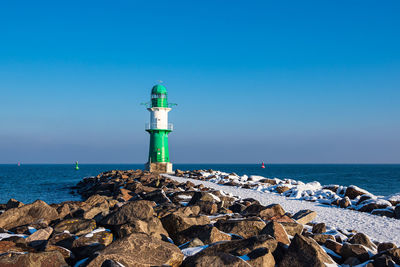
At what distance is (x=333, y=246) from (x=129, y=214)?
3.57 metres

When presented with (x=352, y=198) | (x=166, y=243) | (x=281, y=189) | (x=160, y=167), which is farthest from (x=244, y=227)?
(x=160, y=167)

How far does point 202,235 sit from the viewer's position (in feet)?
17.9

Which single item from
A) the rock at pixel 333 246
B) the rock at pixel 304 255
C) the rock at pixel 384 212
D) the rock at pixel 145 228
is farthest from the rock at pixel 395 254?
the rock at pixel 384 212

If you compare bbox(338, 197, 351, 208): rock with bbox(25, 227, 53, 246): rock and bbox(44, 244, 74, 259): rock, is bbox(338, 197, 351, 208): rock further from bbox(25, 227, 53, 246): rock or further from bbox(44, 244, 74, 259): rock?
bbox(44, 244, 74, 259): rock

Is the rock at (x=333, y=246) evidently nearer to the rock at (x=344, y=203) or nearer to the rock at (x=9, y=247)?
the rock at (x=9, y=247)

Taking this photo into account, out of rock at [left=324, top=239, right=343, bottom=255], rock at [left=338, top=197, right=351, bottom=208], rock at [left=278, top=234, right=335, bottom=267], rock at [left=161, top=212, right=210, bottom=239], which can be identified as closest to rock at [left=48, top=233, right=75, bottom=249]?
rock at [left=161, top=212, right=210, bottom=239]

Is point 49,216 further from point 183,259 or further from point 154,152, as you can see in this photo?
point 154,152

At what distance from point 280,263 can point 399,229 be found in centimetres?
638

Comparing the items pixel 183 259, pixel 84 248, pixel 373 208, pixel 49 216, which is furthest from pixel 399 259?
pixel 373 208

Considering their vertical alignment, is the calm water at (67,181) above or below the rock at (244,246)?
below

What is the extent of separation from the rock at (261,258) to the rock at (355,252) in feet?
5.04

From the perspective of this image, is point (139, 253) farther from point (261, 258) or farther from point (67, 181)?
point (67, 181)

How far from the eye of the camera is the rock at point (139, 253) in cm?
418

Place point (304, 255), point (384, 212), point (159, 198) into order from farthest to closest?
1. point (384, 212)
2. point (159, 198)
3. point (304, 255)
